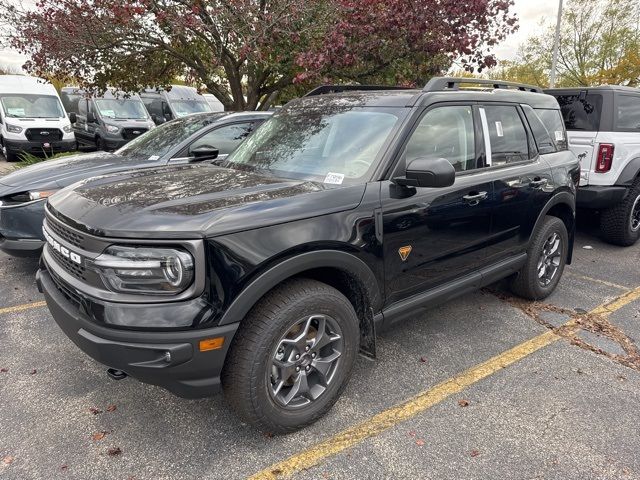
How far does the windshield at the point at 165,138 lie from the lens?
5.28 metres

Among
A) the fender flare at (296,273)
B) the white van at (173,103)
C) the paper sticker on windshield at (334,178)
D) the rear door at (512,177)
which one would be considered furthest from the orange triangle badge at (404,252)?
the white van at (173,103)

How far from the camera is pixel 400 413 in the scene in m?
2.74

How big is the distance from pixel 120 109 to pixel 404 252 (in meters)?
13.5

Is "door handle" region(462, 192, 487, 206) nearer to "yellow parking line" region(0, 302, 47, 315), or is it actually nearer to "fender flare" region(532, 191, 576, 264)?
"fender flare" region(532, 191, 576, 264)

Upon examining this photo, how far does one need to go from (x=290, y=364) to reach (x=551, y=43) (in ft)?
105

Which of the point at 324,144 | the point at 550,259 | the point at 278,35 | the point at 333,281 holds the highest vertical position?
the point at 278,35

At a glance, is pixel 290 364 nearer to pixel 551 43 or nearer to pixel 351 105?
pixel 351 105

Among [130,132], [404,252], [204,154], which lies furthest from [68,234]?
[130,132]

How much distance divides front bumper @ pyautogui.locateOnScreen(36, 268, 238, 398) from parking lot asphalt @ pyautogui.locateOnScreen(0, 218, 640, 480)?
1.57 feet

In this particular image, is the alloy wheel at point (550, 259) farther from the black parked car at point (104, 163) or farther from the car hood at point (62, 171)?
→ the car hood at point (62, 171)

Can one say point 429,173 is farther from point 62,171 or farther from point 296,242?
point 62,171

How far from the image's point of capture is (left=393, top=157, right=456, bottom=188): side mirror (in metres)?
2.58

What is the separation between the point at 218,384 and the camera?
2.21m

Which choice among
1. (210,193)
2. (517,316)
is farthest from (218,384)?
(517,316)
